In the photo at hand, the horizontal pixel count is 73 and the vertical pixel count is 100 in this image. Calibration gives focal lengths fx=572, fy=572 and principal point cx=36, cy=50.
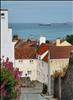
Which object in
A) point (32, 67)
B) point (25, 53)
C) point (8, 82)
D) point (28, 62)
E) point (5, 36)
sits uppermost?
point (5, 36)

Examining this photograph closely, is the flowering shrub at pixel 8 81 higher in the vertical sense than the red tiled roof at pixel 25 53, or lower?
higher

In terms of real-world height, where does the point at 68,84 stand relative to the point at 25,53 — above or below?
below

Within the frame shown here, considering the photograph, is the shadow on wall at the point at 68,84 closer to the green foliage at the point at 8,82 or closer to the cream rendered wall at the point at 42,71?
the green foliage at the point at 8,82

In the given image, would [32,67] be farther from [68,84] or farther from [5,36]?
[68,84]

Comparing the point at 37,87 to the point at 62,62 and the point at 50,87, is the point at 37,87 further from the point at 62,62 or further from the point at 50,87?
the point at 50,87

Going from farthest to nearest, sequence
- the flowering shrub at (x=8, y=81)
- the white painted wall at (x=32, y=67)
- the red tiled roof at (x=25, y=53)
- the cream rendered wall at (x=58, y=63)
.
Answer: the red tiled roof at (x=25, y=53) → the white painted wall at (x=32, y=67) → the cream rendered wall at (x=58, y=63) → the flowering shrub at (x=8, y=81)

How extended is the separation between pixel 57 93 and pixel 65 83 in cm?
500

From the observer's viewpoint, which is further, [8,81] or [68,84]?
[68,84]

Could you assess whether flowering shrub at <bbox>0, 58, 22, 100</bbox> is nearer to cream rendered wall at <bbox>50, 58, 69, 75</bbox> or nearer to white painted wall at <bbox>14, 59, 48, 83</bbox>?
cream rendered wall at <bbox>50, 58, 69, 75</bbox>

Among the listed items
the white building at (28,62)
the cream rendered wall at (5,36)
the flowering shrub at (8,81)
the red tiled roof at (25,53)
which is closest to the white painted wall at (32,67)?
the white building at (28,62)

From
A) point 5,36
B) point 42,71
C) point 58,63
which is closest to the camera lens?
point 5,36

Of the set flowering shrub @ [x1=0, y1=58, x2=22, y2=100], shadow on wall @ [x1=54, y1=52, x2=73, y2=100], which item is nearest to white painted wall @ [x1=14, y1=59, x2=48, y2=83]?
shadow on wall @ [x1=54, y1=52, x2=73, y2=100]

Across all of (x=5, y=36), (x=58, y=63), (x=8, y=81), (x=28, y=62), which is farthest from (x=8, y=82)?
(x=28, y=62)

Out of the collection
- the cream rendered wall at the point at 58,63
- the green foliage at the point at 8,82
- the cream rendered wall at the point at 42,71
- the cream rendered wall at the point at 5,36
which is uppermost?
the cream rendered wall at the point at 5,36
